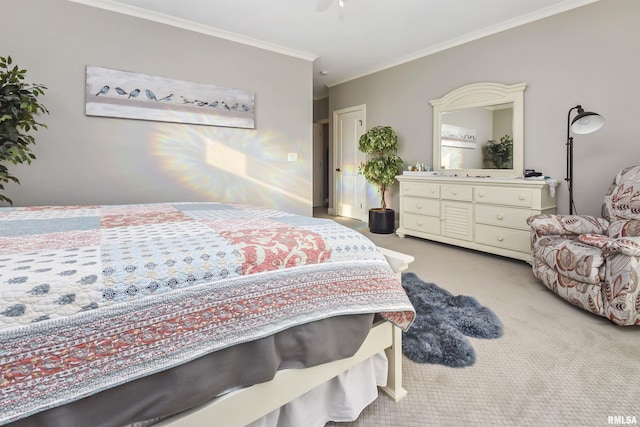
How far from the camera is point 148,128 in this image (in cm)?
336

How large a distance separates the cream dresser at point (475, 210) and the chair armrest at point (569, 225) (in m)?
0.63

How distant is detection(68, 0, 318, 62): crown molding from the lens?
10.1 feet

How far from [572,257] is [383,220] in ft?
9.03

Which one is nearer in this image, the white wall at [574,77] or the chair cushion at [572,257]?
the chair cushion at [572,257]

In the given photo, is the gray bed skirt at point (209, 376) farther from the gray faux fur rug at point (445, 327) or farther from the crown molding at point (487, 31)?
the crown molding at point (487, 31)

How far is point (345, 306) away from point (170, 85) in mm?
3204

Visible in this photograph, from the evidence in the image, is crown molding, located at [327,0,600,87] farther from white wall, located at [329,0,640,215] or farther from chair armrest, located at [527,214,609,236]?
chair armrest, located at [527,214,609,236]

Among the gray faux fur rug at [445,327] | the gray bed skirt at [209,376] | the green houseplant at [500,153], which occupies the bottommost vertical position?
the gray faux fur rug at [445,327]

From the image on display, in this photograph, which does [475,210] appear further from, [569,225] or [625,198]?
[625,198]

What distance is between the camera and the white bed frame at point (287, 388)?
94 centimetres

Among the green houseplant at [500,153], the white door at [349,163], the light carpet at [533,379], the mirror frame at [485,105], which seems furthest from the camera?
the white door at [349,163]

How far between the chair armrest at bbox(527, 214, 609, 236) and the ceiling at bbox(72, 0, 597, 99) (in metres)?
2.10

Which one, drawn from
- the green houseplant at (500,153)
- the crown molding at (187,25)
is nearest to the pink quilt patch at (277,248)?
the crown molding at (187,25)

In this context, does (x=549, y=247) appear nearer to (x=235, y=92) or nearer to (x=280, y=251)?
(x=280, y=251)
